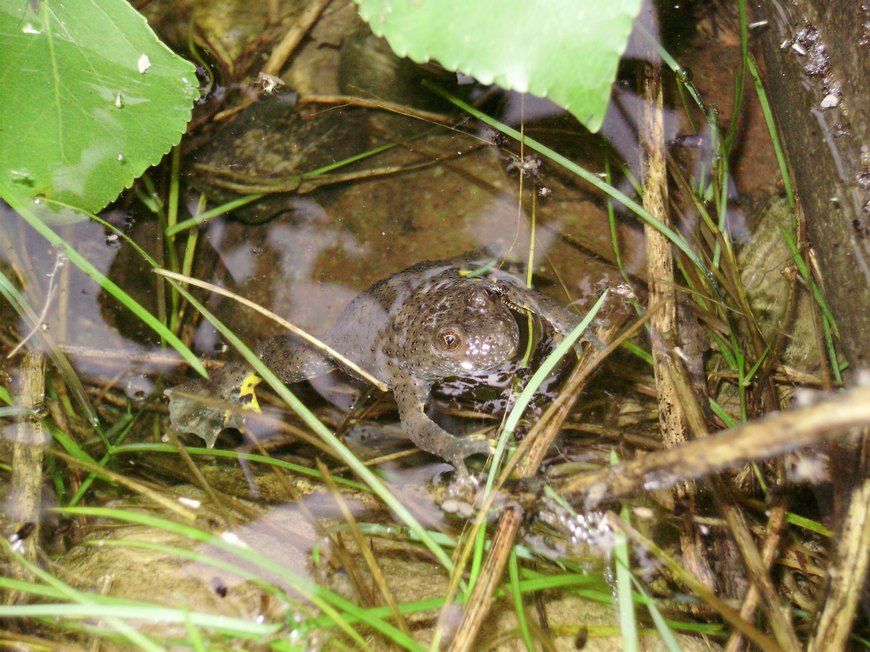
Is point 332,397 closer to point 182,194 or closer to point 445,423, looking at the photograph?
point 445,423

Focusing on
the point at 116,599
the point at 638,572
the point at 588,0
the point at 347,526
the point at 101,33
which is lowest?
the point at 116,599

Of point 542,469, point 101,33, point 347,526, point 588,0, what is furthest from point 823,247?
point 101,33

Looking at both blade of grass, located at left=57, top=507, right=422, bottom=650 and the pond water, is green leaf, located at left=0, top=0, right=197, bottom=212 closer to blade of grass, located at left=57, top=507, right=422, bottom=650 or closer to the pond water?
the pond water

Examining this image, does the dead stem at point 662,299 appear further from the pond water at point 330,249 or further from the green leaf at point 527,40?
the green leaf at point 527,40

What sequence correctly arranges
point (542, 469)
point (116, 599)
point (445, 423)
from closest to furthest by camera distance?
point (116, 599) → point (542, 469) → point (445, 423)

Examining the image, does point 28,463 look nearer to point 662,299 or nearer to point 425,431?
point 425,431

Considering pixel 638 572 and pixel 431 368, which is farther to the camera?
pixel 431 368

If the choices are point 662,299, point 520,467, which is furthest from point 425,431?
point 662,299
